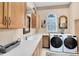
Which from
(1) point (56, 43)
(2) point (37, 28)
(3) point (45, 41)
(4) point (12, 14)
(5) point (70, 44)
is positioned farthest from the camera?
(2) point (37, 28)

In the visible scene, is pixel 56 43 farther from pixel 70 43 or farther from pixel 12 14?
pixel 12 14

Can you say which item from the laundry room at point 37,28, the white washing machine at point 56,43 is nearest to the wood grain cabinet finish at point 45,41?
the laundry room at point 37,28

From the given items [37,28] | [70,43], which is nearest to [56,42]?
[70,43]

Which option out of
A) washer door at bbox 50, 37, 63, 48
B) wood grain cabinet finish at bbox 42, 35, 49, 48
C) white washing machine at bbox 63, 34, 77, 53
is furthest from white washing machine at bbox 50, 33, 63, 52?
wood grain cabinet finish at bbox 42, 35, 49, 48

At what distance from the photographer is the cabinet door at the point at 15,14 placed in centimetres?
182

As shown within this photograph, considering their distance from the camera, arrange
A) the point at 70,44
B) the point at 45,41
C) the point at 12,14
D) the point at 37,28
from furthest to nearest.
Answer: the point at 37,28
the point at 45,41
the point at 70,44
the point at 12,14

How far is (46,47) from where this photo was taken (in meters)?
6.99

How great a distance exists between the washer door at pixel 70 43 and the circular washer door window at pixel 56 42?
0.84ft

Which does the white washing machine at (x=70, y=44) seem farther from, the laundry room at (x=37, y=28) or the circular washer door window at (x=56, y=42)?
the circular washer door window at (x=56, y=42)

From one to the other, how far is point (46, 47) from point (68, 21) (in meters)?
2.13

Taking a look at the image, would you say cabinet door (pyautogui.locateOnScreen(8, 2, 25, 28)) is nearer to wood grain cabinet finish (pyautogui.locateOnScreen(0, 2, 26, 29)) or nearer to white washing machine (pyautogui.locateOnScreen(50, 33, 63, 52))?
wood grain cabinet finish (pyautogui.locateOnScreen(0, 2, 26, 29))

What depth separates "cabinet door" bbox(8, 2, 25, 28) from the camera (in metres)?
1.82

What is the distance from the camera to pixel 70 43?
5.90m

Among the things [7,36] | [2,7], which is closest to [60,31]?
[7,36]
